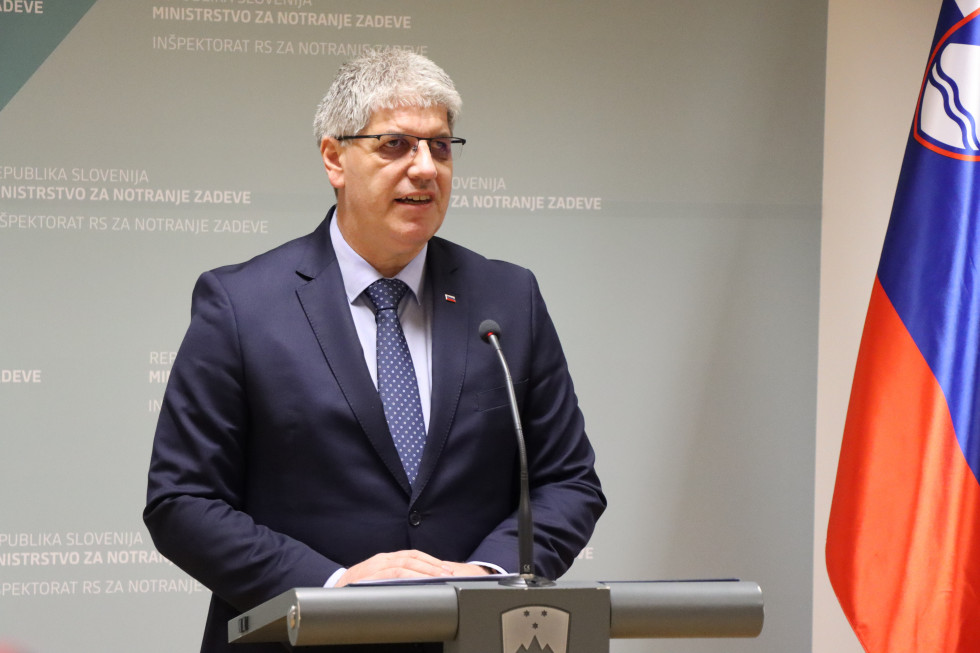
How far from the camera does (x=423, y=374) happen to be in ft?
6.95

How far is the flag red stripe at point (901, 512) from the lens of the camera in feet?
9.41

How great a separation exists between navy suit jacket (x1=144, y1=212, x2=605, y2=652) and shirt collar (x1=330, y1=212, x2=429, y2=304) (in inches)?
1.2

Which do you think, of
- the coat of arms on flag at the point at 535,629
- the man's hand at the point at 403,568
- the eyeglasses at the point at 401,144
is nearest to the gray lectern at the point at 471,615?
the coat of arms on flag at the point at 535,629

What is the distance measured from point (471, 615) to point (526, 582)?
8cm

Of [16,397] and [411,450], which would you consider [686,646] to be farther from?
[16,397]

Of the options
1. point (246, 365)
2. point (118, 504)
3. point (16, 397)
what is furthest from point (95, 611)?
point (246, 365)

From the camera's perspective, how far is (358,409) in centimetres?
200

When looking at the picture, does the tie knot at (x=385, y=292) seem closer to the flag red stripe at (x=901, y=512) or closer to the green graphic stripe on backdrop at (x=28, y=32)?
the flag red stripe at (x=901, y=512)

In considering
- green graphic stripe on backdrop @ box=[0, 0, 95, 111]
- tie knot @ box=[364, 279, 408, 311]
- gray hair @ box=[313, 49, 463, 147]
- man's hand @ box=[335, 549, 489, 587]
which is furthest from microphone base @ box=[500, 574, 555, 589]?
green graphic stripe on backdrop @ box=[0, 0, 95, 111]

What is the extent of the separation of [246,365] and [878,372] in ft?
5.93

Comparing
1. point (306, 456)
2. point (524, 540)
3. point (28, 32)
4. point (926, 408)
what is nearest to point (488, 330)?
point (524, 540)

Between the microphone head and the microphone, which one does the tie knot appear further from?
the microphone

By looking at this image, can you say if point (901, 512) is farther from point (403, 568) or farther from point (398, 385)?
point (403, 568)

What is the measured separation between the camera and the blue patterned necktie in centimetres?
204
